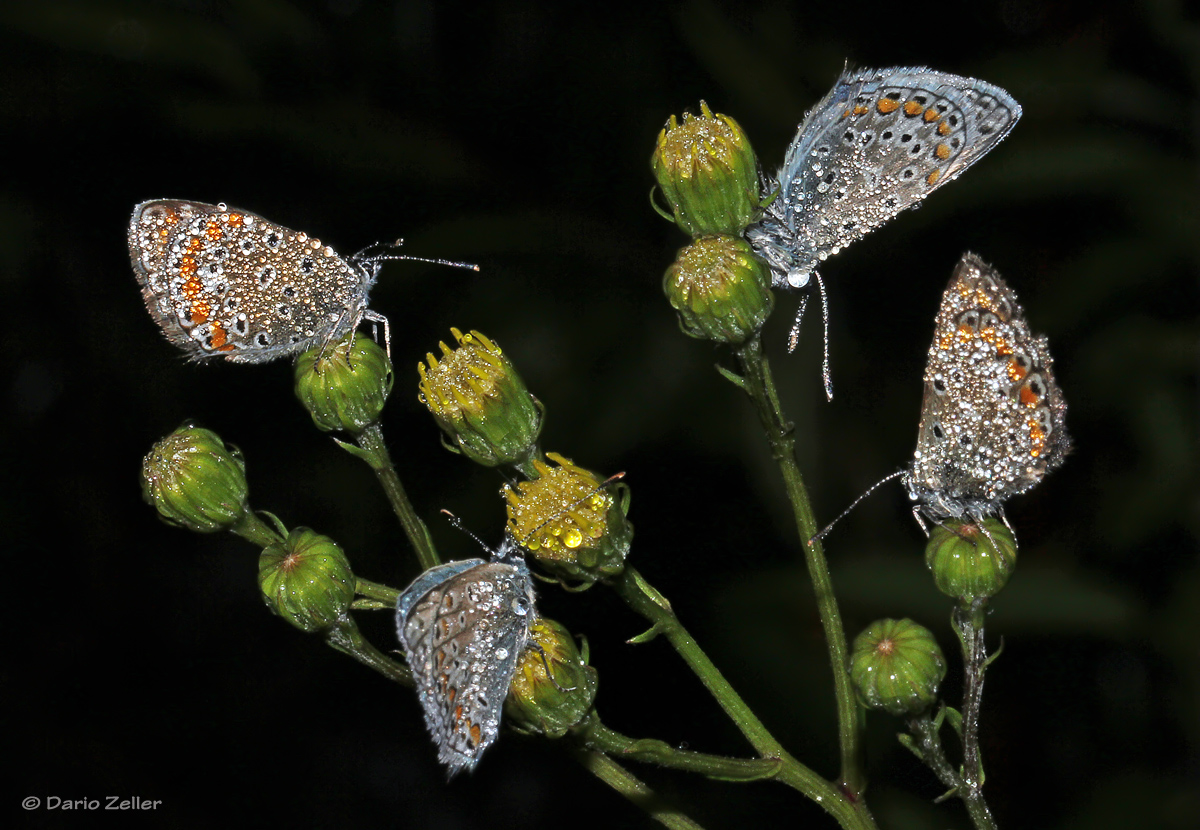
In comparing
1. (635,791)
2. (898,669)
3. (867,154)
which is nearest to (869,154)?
(867,154)

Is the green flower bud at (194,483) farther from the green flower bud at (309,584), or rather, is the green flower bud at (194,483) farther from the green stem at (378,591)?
the green stem at (378,591)

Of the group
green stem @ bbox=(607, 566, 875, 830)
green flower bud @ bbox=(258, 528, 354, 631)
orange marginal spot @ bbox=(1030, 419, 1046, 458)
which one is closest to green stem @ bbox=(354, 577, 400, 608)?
green flower bud @ bbox=(258, 528, 354, 631)

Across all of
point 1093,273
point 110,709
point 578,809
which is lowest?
point 578,809

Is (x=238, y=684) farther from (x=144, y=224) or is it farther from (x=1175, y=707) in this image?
(x=1175, y=707)

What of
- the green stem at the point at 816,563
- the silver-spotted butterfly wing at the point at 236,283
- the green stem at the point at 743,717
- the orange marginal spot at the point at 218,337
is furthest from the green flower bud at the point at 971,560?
the orange marginal spot at the point at 218,337

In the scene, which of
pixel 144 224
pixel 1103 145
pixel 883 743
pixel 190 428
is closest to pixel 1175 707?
pixel 883 743

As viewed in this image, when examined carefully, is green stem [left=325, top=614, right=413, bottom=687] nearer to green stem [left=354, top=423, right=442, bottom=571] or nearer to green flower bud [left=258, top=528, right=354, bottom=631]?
green flower bud [left=258, top=528, right=354, bottom=631]

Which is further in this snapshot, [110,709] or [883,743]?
[110,709]
